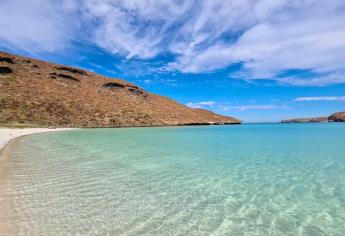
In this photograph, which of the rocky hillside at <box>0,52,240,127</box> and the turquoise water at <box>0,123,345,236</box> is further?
the rocky hillside at <box>0,52,240,127</box>

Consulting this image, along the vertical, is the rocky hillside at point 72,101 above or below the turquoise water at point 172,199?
above

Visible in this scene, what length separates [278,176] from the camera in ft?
45.8

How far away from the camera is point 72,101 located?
293ft

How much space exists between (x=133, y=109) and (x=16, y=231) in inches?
3940

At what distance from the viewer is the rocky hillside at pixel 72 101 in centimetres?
7475

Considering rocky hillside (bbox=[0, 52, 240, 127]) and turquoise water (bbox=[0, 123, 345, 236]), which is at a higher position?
rocky hillside (bbox=[0, 52, 240, 127])

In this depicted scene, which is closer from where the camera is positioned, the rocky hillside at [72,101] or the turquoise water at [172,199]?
the turquoise water at [172,199]

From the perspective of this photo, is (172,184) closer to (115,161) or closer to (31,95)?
(115,161)

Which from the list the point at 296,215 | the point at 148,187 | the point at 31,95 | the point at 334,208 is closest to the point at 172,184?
the point at 148,187

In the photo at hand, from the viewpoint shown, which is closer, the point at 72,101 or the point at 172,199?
the point at 172,199

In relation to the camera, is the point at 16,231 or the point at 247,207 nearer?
the point at 16,231

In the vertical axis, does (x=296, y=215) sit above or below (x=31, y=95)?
below

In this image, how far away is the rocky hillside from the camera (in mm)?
74750

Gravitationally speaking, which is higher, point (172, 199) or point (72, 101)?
point (72, 101)
